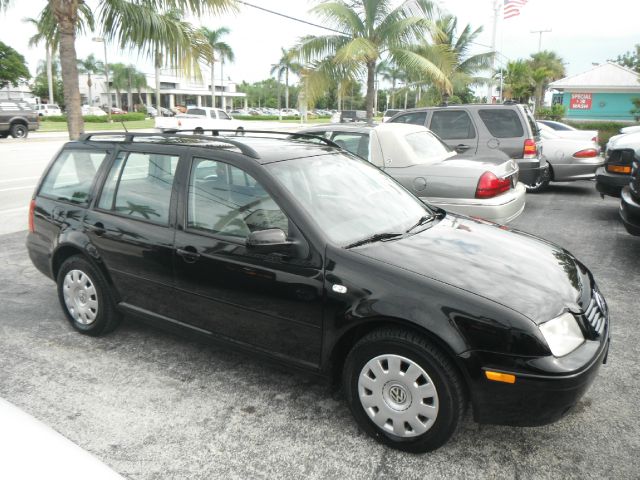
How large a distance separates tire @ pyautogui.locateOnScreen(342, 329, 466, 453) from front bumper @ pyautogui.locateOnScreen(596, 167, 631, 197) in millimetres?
5880

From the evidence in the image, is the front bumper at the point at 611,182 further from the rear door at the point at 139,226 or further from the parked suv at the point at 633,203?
the rear door at the point at 139,226

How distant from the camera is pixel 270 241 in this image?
2.91m

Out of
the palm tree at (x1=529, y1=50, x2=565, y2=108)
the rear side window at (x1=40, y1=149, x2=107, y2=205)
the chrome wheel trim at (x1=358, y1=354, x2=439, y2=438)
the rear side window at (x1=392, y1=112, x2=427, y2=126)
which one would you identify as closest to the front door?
the chrome wheel trim at (x1=358, y1=354, x2=439, y2=438)

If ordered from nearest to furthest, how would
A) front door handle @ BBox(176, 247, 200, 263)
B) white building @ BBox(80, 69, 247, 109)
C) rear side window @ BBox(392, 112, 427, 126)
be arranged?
front door handle @ BBox(176, 247, 200, 263)
rear side window @ BBox(392, 112, 427, 126)
white building @ BBox(80, 69, 247, 109)

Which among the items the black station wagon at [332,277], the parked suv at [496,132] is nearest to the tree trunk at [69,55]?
the black station wagon at [332,277]

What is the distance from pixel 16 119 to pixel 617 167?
83.7 ft

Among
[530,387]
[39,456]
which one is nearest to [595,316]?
[530,387]

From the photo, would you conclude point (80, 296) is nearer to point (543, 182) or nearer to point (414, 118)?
point (414, 118)

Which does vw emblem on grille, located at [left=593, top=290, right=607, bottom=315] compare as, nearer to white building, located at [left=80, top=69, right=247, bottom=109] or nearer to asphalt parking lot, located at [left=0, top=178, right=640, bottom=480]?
asphalt parking lot, located at [left=0, top=178, right=640, bottom=480]

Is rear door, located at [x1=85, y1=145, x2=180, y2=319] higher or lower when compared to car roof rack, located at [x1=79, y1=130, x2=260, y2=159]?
lower

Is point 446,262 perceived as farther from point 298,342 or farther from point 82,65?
point 82,65

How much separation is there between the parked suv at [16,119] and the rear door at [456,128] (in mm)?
22220

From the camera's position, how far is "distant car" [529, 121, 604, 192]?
10633 mm

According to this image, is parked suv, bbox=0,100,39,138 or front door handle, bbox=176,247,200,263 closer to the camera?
front door handle, bbox=176,247,200,263
